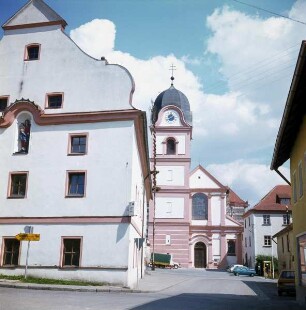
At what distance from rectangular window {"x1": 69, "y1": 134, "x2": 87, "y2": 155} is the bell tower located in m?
32.0

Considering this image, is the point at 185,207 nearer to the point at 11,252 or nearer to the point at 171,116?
the point at 171,116

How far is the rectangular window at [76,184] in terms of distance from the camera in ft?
71.5

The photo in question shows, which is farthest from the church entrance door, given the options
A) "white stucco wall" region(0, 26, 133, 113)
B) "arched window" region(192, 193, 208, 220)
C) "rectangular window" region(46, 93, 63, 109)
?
"white stucco wall" region(0, 26, 133, 113)

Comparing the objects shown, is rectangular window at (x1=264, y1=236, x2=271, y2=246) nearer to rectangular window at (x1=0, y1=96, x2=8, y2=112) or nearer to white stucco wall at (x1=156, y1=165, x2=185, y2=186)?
white stucco wall at (x1=156, y1=165, x2=185, y2=186)

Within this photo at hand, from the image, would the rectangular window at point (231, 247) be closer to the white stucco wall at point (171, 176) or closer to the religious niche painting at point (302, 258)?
the white stucco wall at point (171, 176)

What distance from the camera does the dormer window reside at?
2448 centimetres

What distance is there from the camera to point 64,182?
21.9 metres

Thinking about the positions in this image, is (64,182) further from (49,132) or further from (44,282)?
(44,282)

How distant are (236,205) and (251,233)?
29841mm

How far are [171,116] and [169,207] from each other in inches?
523

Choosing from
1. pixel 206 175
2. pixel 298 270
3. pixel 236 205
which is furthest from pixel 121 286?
pixel 236 205

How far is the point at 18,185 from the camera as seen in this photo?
22734mm

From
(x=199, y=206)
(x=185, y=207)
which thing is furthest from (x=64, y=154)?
(x=199, y=206)

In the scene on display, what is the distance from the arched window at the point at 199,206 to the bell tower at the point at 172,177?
335cm
